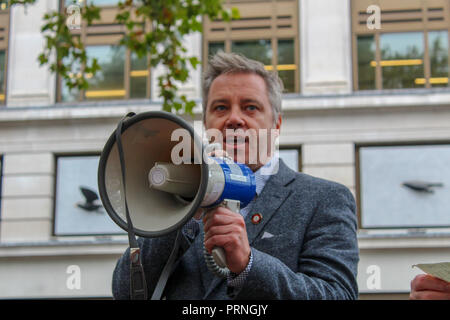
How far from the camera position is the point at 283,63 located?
1162cm

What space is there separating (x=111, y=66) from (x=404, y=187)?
614 centimetres

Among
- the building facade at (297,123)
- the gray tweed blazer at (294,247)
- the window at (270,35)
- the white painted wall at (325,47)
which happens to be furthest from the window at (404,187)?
the gray tweed blazer at (294,247)

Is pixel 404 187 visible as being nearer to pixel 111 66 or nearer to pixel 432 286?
pixel 111 66

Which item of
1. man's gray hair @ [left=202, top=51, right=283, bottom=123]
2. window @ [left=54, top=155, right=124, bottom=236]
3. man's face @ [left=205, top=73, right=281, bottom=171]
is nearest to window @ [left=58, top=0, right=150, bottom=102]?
window @ [left=54, top=155, right=124, bottom=236]

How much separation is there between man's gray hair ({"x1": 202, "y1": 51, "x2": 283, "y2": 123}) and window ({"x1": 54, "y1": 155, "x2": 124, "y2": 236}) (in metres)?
9.47

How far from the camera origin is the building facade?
10.9 meters

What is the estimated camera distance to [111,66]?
1216cm

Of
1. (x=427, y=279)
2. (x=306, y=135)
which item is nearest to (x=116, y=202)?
(x=427, y=279)

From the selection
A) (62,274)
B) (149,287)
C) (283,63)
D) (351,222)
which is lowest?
(62,274)

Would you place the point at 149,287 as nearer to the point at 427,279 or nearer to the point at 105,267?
the point at 427,279

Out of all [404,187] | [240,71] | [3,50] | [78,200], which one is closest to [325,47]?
[404,187]

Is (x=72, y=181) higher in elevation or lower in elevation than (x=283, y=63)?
lower

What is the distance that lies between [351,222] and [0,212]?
35.4ft

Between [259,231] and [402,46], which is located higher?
[402,46]
